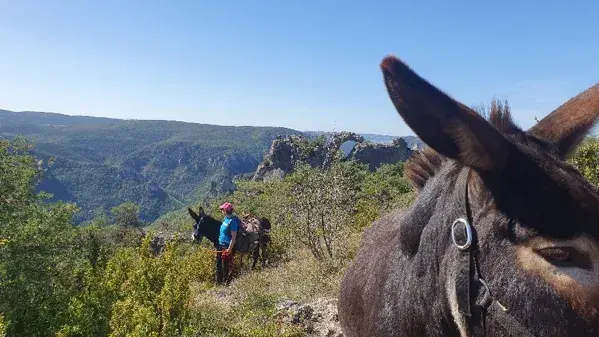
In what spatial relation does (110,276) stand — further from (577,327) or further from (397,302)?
(577,327)

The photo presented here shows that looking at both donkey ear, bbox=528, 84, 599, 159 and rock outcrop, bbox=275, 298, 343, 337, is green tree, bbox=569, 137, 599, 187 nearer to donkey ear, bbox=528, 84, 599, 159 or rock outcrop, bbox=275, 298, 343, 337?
rock outcrop, bbox=275, 298, 343, 337

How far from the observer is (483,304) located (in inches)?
47.9

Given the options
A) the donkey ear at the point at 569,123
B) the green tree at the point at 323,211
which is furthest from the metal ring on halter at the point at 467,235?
the green tree at the point at 323,211

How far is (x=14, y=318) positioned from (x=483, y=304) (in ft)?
19.8

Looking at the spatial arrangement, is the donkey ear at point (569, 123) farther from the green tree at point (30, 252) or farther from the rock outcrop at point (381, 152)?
the rock outcrop at point (381, 152)

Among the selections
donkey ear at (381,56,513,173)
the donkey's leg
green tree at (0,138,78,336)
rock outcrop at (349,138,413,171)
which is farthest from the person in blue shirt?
rock outcrop at (349,138,413,171)

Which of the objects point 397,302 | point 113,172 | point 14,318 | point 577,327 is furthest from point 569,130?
point 113,172

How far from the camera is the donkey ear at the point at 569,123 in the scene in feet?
5.16

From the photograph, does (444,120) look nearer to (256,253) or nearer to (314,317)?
(314,317)

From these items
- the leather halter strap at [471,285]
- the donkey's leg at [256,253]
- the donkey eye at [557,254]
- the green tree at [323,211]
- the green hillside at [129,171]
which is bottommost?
the green hillside at [129,171]

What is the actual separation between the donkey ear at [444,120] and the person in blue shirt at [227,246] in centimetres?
974

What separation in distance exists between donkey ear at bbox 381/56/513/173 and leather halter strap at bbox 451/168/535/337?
7.3 inches

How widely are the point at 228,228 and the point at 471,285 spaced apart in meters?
9.96

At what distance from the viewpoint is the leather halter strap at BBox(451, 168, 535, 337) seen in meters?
1.19
